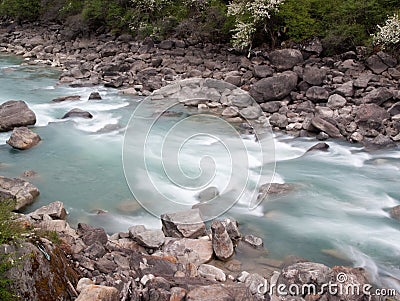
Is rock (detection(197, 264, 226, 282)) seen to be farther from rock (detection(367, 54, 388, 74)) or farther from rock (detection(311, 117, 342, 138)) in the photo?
rock (detection(367, 54, 388, 74))

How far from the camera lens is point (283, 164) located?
37.8 ft

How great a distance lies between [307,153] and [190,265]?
266 inches

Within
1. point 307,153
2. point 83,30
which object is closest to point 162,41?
point 83,30

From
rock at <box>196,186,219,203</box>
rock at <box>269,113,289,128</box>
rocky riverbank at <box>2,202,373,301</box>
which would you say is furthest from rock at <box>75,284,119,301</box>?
rock at <box>269,113,289,128</box>

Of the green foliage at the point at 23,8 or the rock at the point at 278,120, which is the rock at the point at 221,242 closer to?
the rock at the point at 278,120

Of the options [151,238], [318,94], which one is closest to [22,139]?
[151,238]

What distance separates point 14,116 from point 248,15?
11.2 metres

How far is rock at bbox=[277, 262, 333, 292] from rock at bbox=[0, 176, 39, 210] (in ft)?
17.4

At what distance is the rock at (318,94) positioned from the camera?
596 inches

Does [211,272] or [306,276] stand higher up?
[306,276]

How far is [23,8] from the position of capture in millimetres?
32062

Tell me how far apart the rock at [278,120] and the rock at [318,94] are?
1.71m

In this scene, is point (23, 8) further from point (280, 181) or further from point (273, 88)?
point (280, 181)

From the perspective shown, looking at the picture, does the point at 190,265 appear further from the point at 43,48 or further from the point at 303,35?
the point at 43,48
